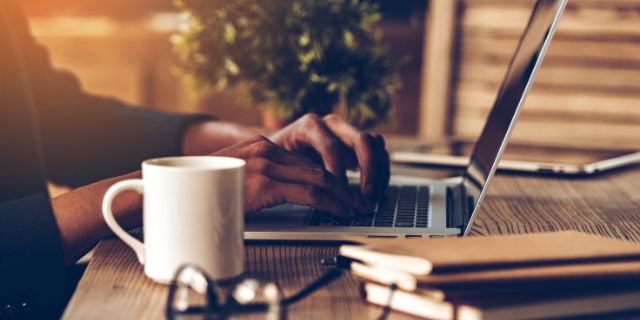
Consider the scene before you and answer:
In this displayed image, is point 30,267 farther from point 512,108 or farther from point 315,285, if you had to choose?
point 512,108

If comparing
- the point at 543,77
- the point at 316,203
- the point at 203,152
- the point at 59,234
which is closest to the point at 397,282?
the point at 316,203

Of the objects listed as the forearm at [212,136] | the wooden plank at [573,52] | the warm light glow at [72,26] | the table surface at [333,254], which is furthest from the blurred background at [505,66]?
the table surface at [333,254]

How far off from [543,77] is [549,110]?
0.18 meters

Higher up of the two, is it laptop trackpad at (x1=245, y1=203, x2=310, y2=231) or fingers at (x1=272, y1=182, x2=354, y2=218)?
fingers at (x1=272, y1=182, x2=354, y2=218)

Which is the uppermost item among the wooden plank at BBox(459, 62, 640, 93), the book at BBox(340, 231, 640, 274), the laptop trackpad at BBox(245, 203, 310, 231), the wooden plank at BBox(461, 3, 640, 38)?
A: the wooden plank at BBox(461, 3, 640, 38)

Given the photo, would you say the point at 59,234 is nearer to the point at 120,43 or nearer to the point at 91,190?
the point at 91,190

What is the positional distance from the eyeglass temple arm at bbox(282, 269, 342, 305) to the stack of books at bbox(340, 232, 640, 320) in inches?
1.4

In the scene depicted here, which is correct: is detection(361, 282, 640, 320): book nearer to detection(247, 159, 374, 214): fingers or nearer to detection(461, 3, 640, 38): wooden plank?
detection(247, 159, 374, 214): fingers

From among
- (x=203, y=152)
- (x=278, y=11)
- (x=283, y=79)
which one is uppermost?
(x=278, y=11)

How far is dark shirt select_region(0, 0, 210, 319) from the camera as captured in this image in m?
0.51

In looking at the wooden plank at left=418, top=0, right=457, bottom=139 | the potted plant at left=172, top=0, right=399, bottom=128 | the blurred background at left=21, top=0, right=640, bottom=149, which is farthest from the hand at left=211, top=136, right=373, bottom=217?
the wooden plank at left=418, top=0, right=457, bottom=139

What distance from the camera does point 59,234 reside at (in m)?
0.54

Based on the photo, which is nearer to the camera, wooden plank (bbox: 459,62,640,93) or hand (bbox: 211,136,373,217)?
hand (bbox: 211,136,373,217)

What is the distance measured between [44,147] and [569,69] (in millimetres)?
2460
